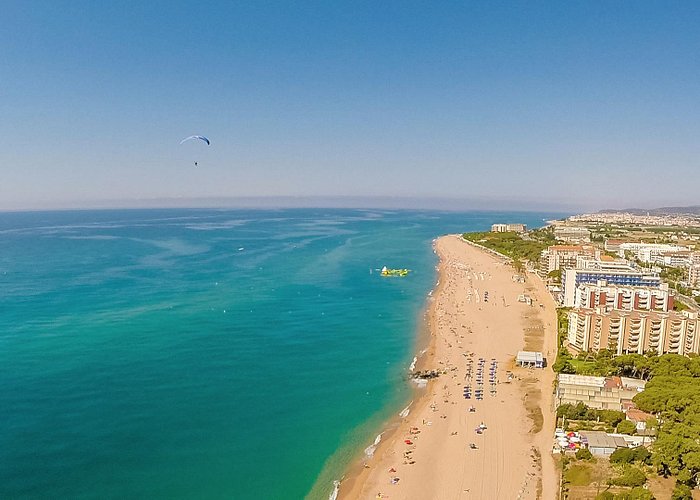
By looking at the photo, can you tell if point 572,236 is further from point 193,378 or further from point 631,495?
point 631,495

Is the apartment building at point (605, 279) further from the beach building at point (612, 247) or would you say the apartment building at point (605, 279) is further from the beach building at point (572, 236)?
the beach building at point (572, 236)

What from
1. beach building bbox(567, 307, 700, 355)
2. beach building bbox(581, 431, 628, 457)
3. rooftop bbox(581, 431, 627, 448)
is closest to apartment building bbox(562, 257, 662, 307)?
beach building bbox(567, 307, 700, 355)

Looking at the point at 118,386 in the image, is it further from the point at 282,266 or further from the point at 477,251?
the point at 477,251

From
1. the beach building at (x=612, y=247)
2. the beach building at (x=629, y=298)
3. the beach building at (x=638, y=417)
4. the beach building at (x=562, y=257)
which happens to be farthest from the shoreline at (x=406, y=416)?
the beach building at (x=612, y=247)

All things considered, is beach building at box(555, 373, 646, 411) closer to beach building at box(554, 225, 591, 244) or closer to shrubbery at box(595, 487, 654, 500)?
shrubbery at box(595, 487, 654, 500)

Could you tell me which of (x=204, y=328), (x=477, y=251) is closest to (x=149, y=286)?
(x=204, y=328)

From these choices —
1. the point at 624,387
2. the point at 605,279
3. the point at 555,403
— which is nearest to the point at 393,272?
the point at 605,279
